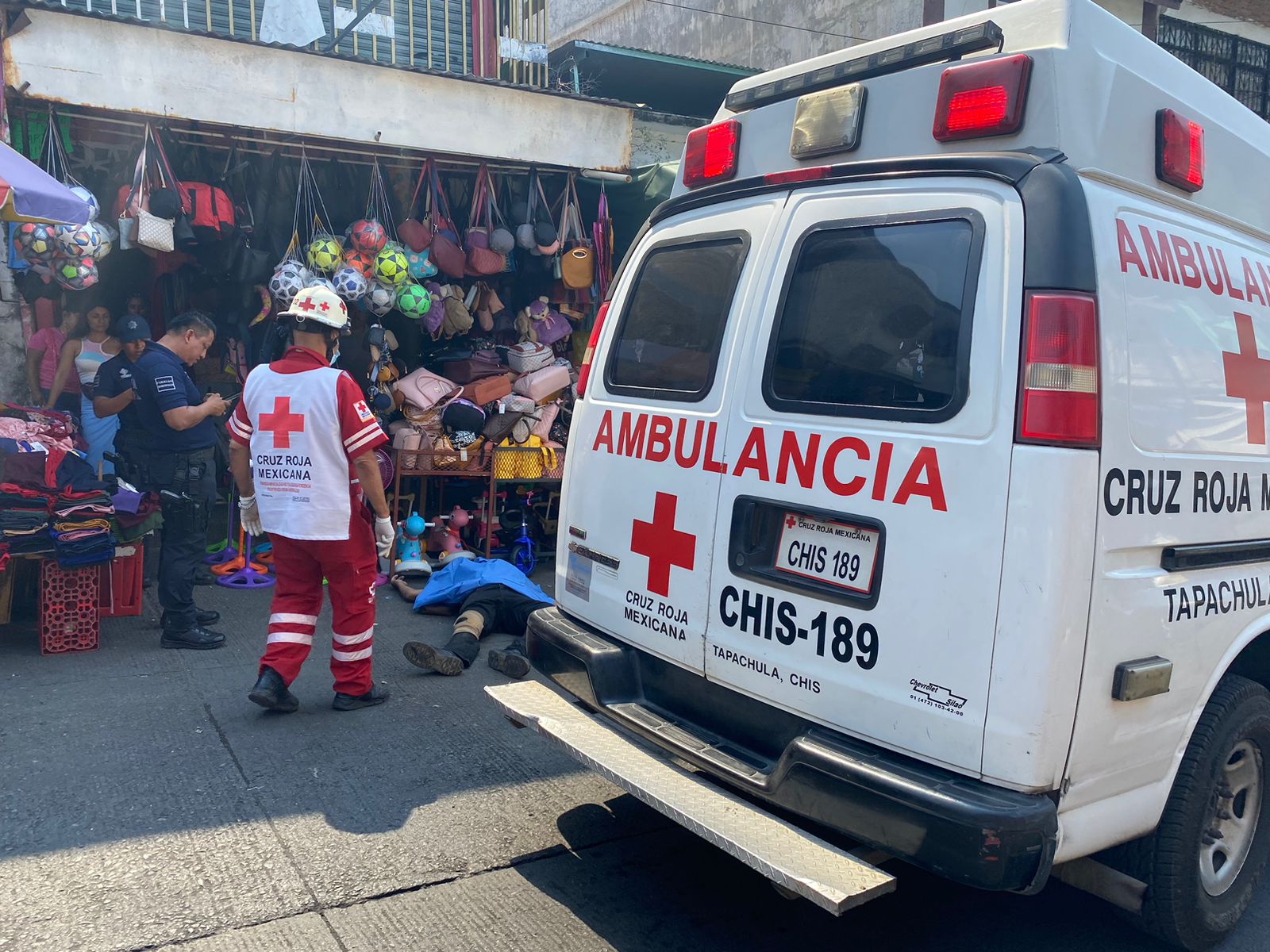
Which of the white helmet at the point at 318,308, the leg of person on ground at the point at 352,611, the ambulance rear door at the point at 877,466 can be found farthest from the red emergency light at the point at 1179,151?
the leg of person on ground at the point at 352,611

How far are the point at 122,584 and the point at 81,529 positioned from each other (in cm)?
79

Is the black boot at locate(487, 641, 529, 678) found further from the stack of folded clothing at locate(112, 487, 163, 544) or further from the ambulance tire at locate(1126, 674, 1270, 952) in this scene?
the ambulance tire at locate(1126, 674, 1270, 952)

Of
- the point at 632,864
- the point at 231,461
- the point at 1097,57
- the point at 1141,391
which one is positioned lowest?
the point at 632,864

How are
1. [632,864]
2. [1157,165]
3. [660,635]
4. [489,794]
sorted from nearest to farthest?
[1157,165]
[660,635]
[632,864]
[489,794]

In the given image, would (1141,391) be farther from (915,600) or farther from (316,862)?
(316,862)

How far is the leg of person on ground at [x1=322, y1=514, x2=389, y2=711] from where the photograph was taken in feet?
14.9

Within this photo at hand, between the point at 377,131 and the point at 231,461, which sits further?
the point at 377,131

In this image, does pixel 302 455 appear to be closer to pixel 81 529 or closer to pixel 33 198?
pixel 81 529

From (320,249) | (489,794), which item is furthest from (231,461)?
(320,249)

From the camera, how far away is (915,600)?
2.55m

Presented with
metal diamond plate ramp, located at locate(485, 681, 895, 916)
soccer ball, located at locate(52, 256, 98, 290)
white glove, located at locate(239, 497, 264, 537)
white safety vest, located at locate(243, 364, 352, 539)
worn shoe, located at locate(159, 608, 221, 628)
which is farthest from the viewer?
soccer ball, located at locate(52, 256, 98, 290)

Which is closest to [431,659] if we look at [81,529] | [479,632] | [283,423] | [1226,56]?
[479,632]

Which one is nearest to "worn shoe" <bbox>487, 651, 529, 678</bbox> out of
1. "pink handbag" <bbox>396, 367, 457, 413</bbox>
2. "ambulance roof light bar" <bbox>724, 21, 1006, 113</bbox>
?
"pink handbag" <bbox>396, 367, 457, 413</bbox>

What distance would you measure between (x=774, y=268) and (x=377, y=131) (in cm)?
514
